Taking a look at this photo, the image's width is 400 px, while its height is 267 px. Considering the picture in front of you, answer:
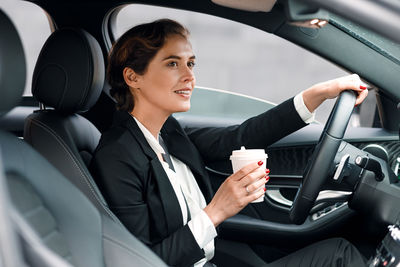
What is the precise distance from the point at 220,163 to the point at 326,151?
35.0 inches

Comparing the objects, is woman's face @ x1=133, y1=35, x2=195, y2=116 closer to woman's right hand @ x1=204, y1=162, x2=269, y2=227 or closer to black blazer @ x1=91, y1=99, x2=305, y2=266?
Answer: black blazer @ x1=91, y1=99, x2=305, y2=266

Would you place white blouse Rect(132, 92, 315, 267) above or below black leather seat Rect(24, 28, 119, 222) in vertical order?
below

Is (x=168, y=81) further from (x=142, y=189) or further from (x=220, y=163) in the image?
(x=220, y=163)

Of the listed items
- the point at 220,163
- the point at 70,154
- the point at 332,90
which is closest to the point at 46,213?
the point at 70,154

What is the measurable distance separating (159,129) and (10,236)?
3.03ft

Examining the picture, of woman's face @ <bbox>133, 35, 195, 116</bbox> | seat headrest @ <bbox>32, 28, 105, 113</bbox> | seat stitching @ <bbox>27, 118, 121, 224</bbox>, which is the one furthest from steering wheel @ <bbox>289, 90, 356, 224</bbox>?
seat headrest @ <bbox>32, 28, 105, 113</bbox>

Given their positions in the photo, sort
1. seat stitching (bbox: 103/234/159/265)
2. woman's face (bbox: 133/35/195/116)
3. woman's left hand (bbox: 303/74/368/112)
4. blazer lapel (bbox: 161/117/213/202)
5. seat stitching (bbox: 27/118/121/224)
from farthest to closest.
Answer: blazer lapel (bbox: 161/117/213/202) < woman's face (bbox: 133/35/195/116) < woman's left hand (bbox: 303/74/368/112) < seat stitching (bbox: 27/118/121/224) < seat stitching (bbox: 103/234/159/265)

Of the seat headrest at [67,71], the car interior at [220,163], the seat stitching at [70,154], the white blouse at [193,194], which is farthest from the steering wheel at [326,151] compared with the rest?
the seat headrest at [67,71]

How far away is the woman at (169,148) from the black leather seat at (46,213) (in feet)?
1.15

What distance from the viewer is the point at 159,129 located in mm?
1759

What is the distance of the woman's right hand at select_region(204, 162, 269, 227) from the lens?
1.42 meters

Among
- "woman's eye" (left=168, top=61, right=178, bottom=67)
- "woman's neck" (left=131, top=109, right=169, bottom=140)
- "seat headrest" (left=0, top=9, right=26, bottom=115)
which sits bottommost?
"woman's neck" (left=131, top=109, right=169, bottom=140)

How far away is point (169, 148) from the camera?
180 centimetres

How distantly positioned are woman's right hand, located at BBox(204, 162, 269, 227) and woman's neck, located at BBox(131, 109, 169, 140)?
14.5 inches
